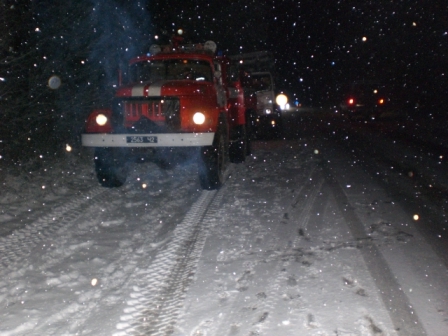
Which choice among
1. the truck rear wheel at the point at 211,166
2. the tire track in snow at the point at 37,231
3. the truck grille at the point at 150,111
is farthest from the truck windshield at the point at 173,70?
the tire track in snow at the point at 37,231

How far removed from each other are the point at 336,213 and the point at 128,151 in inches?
138

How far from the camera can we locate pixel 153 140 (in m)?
8.71

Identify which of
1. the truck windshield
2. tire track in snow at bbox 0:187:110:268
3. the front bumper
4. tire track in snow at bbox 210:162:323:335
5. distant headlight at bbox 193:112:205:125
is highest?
the truck windshield

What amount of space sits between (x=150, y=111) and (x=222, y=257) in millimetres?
3943

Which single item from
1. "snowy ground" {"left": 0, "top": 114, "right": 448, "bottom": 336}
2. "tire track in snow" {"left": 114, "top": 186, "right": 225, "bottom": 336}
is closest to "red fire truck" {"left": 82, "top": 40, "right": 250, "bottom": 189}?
"snowy ground" {"left": 0, "top": 114, "right": 448, "bottom": 336}

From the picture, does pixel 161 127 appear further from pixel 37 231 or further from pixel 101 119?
pixel 37 231

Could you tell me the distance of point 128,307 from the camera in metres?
4.70

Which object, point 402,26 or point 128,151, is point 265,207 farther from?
point 402,26

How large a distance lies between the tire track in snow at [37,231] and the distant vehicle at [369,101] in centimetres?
1819

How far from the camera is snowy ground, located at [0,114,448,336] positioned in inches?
174

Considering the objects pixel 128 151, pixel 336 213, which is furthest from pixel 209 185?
pixel 336 213

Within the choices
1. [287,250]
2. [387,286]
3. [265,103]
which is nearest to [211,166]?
[287,250]

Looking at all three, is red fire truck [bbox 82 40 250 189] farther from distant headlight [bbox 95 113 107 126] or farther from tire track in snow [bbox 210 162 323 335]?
tire track in snow [bbox 210 162 323 335]

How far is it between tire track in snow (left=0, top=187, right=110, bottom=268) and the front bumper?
90 cm
